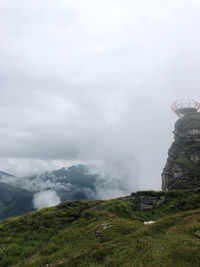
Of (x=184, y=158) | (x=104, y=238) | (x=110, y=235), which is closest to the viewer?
(x=104, y=238)

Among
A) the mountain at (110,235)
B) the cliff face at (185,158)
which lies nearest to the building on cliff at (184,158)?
the cliff face at (185,158)

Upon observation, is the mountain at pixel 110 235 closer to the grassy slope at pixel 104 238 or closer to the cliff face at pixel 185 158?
the grassy slope at pixel 104 238

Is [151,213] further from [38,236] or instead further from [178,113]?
[178,113]

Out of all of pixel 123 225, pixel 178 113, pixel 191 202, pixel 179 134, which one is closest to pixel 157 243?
pixel 123 225

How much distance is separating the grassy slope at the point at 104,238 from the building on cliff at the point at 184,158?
63.6m

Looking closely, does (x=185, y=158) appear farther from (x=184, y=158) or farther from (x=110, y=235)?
(x=110, y=235)

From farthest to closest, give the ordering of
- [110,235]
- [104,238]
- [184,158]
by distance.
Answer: [184,158] → [110,235] → [104,238]

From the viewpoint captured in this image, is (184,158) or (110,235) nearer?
(110,235)

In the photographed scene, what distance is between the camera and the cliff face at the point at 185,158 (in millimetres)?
99756

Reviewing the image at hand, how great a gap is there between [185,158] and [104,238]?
11160cm

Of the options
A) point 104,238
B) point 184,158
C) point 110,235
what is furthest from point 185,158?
point 104,238

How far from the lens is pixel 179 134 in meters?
138

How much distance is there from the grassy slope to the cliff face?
6359cm

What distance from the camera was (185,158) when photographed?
379 ft
